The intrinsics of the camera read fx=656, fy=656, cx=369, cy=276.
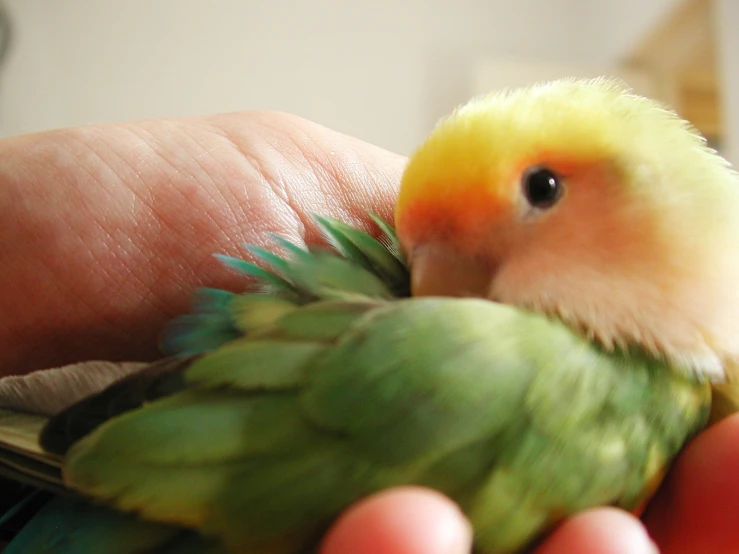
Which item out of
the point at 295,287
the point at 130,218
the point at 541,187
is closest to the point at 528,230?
the point at 541,187

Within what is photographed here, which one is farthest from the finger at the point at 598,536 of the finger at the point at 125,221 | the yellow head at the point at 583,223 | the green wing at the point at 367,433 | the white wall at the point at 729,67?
the white wall at the point at 729,67

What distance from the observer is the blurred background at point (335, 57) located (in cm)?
204

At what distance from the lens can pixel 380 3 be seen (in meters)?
2.34

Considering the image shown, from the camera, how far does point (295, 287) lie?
1.59 feet

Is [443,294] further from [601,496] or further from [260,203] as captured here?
[260,203]

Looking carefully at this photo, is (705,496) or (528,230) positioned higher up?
(528,230)

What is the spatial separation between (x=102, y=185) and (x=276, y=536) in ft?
1.73

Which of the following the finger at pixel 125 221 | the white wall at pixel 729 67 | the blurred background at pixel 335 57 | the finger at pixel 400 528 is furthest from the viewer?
the blurred background at pixel 335 57

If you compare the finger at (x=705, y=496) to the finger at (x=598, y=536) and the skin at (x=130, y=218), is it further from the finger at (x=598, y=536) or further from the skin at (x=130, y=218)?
the skin at (x=130, y=218)

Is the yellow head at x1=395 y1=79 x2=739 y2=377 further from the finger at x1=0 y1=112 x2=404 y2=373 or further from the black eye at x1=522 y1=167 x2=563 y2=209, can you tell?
the finger at x1=0 y1=112 x2=404 y2=373

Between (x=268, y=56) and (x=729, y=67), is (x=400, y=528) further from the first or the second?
(x=268, y=56)

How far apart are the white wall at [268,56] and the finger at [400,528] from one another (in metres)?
1.95

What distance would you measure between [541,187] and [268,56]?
1.89 metres

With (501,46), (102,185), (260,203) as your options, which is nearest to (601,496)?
(260,203)
